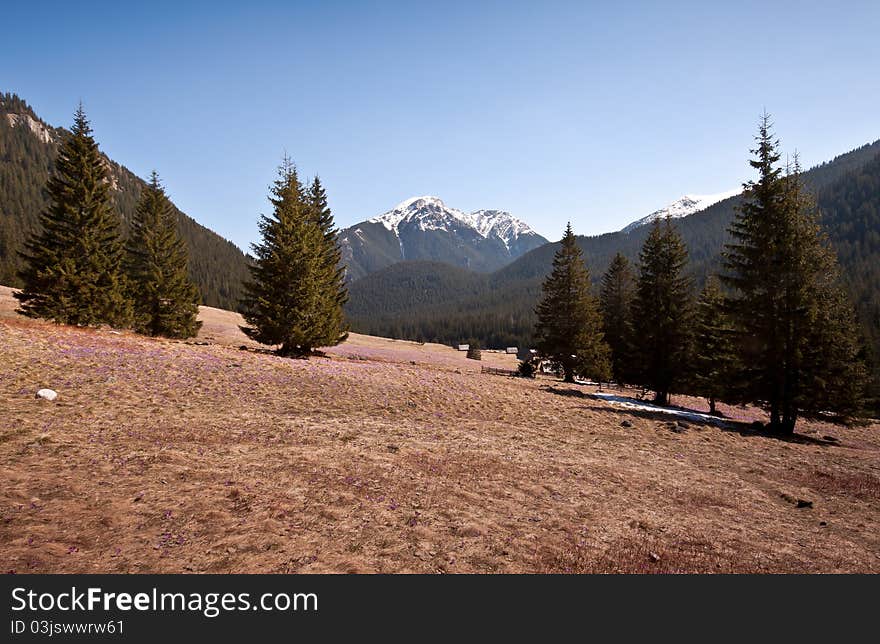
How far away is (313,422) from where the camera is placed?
548 inches

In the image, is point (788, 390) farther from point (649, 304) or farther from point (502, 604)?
point (502, 604)

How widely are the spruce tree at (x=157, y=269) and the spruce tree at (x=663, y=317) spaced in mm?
37724

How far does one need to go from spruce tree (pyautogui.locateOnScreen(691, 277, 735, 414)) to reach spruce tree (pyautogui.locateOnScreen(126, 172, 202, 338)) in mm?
41289

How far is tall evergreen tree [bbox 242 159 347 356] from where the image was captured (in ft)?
86.2

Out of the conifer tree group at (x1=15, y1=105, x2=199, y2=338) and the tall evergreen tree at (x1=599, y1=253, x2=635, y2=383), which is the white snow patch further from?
the conifer tree group at (x1=15, y1=105, x2=199, y2=338)

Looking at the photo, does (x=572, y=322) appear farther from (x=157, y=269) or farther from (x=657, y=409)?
(x=157, y=269)

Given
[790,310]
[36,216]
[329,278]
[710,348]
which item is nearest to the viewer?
[790,310]

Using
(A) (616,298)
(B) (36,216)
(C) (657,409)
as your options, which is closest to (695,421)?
(C) (657,409)

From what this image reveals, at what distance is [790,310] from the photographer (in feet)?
64.8

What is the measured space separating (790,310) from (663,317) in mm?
7666

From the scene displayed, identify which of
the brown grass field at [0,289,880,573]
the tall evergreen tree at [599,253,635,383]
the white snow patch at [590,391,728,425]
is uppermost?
the tall evergreen tree at [599,253,635,383]

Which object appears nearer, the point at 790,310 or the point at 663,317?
the point at 790,310

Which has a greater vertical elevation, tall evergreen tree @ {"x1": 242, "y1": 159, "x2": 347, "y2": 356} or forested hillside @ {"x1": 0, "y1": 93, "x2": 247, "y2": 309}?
forested hillside @ {"x1": 0, "y1": 93, "x2": 247, "y2": 309}

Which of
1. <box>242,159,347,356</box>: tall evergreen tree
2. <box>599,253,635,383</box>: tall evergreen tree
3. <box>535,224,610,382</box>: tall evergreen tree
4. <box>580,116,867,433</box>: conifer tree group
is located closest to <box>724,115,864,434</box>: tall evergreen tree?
<box>580,116,867,433</box>: conifer tree group
